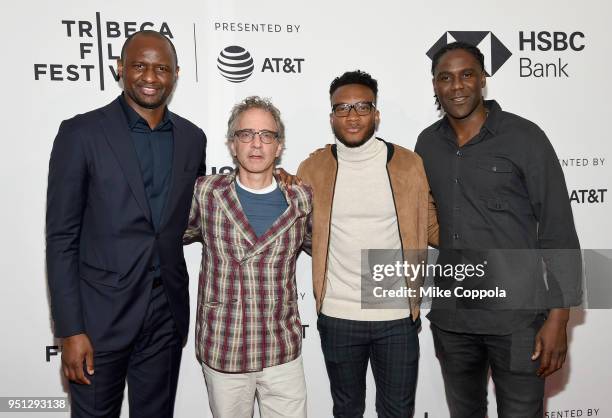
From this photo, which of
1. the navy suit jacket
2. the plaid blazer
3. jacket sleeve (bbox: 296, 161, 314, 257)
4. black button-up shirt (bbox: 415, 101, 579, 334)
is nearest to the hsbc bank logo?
black button-up shirt (bbox: 415, 101, 579, 334)

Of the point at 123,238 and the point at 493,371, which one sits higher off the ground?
the point at 123,238

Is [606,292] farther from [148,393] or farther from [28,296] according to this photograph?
[28,296]

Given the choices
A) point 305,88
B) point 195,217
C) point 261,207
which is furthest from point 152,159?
point 305,88

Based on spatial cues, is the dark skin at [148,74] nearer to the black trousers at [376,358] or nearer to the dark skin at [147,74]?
the dark skin at [147,74]

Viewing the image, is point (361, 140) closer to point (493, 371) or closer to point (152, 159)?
point (152, 159)

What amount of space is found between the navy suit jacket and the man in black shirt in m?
1.18

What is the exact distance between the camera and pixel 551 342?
2.11 m

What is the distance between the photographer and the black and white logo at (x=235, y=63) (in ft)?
9.13

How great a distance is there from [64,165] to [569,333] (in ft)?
9.39

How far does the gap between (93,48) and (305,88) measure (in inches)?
44.0

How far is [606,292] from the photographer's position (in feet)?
9.98

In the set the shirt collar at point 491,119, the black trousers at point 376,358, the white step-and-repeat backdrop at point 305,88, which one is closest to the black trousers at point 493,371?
the black trousers at point 376,358

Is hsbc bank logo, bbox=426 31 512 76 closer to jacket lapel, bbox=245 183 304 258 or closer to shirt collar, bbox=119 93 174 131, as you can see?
jacket lapel, bbox=245 183 304 258

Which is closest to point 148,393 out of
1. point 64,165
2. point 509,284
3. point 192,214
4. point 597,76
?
point 192,214
